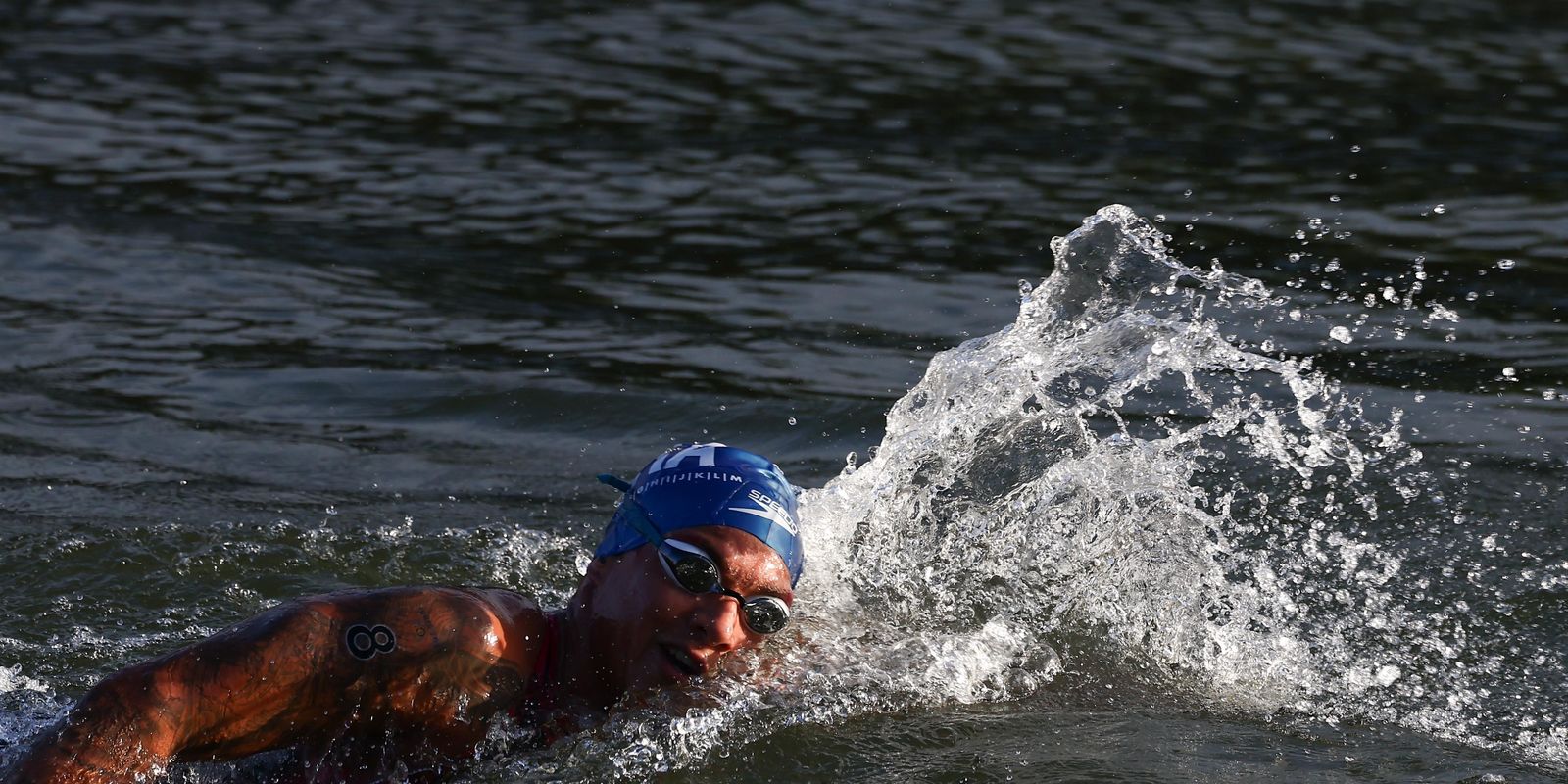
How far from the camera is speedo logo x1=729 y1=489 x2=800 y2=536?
5480 mm

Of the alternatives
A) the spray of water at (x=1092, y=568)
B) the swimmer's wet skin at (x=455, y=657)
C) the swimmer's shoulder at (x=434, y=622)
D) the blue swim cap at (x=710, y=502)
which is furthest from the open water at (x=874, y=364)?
the blue swim cap at (x=710, y=502)

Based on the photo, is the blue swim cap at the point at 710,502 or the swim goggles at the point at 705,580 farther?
the blue swim cap at the point at 710,502

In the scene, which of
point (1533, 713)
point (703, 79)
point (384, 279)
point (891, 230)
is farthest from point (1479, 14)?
point (1533, 713)

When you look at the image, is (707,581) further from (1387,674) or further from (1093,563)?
(1387,674)

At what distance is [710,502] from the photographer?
17.9 ft

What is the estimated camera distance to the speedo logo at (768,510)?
18.0 ft

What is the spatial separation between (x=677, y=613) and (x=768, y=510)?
445mm

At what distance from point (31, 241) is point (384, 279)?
8.61ft

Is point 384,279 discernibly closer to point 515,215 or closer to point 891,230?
point 515,215

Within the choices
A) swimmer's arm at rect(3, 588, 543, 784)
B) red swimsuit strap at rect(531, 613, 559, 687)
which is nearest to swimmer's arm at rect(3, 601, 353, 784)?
swimmer's arm at rect(3, 588, 543, 784)

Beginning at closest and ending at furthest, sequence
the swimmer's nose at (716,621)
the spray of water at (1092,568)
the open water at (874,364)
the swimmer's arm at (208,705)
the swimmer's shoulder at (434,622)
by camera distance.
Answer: the swimmer's arm at (208,705), the swimmer's shoulder at (434,622), the swimmer's nose at (716,621), the spray of water at (1092,568), the open water at (874,364)

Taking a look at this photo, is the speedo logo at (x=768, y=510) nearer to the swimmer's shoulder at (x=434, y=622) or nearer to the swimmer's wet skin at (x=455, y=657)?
the swimmer's wet skin at (x=455, y=657)

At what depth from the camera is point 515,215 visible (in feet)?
45.4

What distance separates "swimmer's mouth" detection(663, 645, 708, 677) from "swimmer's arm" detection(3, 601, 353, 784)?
0.91 m
